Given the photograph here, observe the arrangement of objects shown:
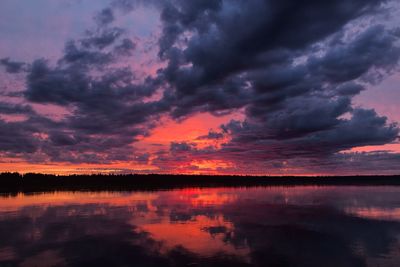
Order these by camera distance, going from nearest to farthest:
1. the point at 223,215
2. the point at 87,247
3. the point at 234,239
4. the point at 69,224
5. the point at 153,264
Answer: the point at 153,264 → the point at 87,247 → the point at 234,239 → the point at 69,224 → the point at 223,215

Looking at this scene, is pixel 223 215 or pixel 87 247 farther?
pixel 223 215

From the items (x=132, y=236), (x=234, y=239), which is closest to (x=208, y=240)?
(x=234, y=239)

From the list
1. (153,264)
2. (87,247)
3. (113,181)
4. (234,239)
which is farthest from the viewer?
(113,181)

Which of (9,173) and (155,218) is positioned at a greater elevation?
(9,173)

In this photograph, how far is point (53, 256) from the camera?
2272cm

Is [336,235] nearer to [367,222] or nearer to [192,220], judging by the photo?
[367,222]

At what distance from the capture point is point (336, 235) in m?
30.1

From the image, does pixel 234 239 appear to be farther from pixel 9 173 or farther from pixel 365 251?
pixel 9 173

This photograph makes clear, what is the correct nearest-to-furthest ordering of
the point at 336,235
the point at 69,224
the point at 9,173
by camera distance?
1. the point at 336,235
2. the point at 69,224
3. the point at 9,173

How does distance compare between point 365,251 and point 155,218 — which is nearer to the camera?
point 365,251

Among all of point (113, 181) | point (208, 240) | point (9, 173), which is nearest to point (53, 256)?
point (208, 240)

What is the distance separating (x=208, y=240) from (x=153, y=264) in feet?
23.3

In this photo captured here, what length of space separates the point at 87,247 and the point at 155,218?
48.9 ft

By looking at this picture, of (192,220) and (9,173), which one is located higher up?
(9,173)
